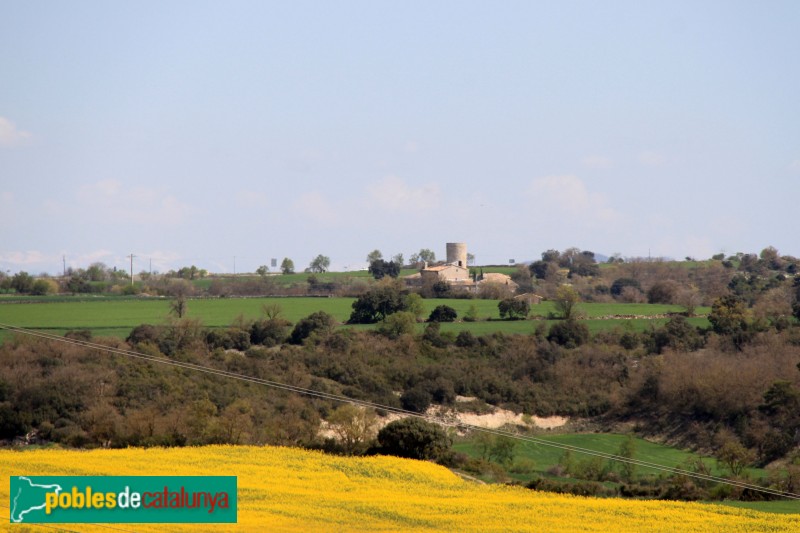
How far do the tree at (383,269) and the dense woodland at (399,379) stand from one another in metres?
43.5

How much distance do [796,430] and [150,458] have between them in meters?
31.9

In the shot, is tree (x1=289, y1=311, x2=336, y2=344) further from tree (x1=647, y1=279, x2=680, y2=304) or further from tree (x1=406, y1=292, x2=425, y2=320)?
tree (x1=647, y1=279, x2=680, y2=304)

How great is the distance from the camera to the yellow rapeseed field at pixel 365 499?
25469mm

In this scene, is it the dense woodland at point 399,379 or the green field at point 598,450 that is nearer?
the green field at point 598,450

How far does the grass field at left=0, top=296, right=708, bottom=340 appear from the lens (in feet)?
246

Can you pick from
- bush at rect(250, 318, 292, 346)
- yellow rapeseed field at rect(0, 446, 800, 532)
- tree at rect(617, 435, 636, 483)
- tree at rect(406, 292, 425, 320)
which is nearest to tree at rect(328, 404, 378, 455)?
yellow rapeseed field at rect(0, 446, 800, 532)

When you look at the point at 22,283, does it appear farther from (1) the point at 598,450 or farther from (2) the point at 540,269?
(1) the point at 598,450

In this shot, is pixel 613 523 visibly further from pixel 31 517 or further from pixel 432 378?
pixel 432 378

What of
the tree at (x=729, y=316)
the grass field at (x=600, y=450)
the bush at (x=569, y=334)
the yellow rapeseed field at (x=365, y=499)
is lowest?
the grass field at (x=600, y=450)

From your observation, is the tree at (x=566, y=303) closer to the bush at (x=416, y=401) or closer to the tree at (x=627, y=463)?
the bush at (x=416, y=401)

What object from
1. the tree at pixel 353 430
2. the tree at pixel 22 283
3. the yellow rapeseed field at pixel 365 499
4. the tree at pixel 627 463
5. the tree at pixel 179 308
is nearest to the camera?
the yellow rapeseed field at pixel 365 499

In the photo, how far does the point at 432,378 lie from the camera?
65562 millimetres

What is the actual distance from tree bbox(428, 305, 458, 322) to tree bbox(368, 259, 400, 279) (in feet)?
146

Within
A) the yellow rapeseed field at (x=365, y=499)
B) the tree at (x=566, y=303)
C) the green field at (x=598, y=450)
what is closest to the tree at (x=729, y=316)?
the tree at (x=566, y=303)
